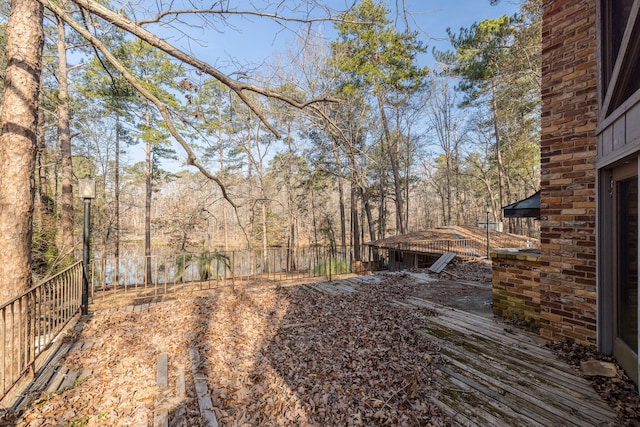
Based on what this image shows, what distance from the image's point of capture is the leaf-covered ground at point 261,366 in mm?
2123

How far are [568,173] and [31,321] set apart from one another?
570cm

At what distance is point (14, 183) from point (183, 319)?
98.8 inches

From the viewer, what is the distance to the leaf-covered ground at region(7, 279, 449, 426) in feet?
6.97

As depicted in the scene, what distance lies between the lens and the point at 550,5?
3059 millimetres

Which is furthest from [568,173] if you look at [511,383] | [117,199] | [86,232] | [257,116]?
[117,199]

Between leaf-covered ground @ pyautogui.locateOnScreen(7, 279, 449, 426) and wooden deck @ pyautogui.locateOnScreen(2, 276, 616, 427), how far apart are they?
160 millimetres

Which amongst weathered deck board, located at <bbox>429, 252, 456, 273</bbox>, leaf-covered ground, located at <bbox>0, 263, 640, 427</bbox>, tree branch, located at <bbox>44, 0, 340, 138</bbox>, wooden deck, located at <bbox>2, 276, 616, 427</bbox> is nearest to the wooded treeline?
tree branch, located at <bbox>44, 0, 340, 138</bbox>

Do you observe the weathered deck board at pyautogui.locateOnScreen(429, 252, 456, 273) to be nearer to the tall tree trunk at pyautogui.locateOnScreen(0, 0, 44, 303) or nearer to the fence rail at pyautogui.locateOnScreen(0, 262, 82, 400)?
the fence rail at pyautogui.locateOnScreen(0, 262, 82, 400)

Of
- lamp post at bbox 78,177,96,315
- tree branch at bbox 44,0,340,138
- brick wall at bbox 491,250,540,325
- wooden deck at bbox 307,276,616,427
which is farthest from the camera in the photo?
lamp post at bbox 78,177,96,315

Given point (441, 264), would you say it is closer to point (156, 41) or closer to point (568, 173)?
point (568, 173)

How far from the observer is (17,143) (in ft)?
9.45

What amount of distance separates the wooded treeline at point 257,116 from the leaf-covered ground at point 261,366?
1.36m

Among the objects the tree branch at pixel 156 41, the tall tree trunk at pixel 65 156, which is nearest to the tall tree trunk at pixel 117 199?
the tall tree trunk at pixel 65 156

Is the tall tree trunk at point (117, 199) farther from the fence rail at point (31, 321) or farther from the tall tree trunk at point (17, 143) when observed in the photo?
the tall tree trunk at point (17, 143)
